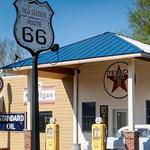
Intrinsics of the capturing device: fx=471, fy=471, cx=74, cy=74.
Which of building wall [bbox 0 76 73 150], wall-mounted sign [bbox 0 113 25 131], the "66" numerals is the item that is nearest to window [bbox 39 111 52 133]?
building wall [bbox 0 76 73 150]

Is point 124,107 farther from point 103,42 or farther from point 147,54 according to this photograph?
point 147,54

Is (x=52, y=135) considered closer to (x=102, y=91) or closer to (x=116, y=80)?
(x=102, y=91)

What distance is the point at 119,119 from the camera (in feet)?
71.7

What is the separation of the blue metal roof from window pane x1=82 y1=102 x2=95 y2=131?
125 inches

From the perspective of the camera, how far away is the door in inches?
851

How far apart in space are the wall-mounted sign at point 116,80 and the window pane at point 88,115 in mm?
1422

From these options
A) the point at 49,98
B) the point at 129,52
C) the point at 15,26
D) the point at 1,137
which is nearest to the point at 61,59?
the point at 129,52

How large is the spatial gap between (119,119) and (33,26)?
1402 cm

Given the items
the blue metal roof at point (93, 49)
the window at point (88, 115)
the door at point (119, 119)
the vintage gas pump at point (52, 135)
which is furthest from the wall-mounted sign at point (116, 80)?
the vintage gas pump at point (52, 135)

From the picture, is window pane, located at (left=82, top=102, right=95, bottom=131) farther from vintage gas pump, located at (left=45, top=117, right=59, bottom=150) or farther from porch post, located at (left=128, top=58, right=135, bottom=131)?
porch post, located at (left=128, top=58, right=135, bottom=131)

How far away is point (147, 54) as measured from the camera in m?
17.1

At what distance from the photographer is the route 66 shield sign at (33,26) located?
836 cm

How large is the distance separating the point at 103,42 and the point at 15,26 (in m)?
A: 11.9

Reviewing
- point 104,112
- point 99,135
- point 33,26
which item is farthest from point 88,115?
point 33,26
